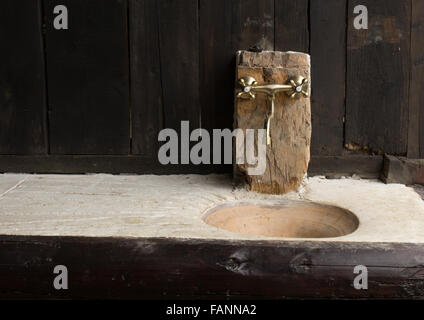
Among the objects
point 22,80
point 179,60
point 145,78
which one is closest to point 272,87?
point 179,60

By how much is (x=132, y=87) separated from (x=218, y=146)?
545 mm

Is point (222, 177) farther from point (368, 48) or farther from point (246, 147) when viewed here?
point (368, 48)

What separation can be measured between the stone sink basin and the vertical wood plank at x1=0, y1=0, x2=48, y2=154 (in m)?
1.12

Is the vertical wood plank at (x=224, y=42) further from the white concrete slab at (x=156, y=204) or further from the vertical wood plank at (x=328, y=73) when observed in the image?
the white concrete slab at (x=156, y=204)

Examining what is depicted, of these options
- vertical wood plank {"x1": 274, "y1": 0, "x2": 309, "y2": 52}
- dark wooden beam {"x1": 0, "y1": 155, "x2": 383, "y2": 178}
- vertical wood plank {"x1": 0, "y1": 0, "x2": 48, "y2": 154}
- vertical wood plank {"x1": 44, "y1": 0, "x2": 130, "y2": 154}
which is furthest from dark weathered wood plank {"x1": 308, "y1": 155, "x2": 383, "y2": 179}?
vertical wood plank {"x1": 0, "y1": 0, "x2": 48, "y2": 154}

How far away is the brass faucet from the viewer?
256 cm

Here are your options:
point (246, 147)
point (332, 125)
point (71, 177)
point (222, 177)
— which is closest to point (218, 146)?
point (222, 177)

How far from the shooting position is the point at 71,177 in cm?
301

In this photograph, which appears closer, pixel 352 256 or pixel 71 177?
pixel 352 256

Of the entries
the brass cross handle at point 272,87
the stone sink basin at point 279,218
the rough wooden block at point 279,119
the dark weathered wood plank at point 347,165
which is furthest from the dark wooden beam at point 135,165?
the brass cross handle at point 272,87

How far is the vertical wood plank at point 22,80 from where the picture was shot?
2.95m

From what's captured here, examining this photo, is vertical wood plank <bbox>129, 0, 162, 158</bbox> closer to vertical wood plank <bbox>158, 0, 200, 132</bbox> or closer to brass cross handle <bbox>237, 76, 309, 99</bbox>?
vertical wood plank <bbox>158, 0, 200, 132</bbox>

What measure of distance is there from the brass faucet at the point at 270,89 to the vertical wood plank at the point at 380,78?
1.57ft

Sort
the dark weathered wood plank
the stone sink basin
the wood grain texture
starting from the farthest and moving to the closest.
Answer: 1. the dark weathered wood plank
2. the stone sink basin
3. the wood grain texture
